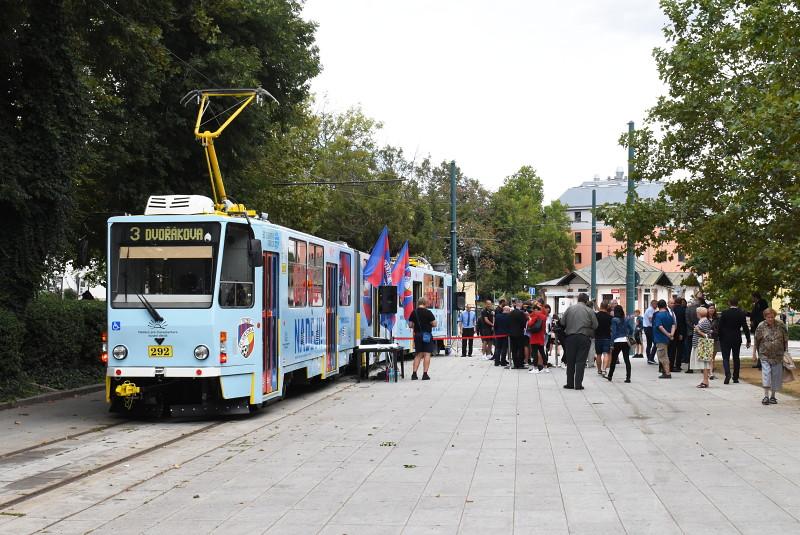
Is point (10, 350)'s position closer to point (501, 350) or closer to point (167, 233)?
point (167, 233)

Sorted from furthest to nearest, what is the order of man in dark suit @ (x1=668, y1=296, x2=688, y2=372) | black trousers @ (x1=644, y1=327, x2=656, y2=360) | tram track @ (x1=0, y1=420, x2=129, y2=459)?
black trousers @ (x1=644, y1=327, x2=656, y2=360), man in dark suit @ (x1=668, y1=296, x2=688, y2=372), tram track @ (x1=0, y1=420, x2=129, y2=459)

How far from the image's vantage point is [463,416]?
50.4 feet

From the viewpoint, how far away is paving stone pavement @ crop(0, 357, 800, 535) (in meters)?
7.73

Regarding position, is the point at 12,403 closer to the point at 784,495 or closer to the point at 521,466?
the point at 521,466

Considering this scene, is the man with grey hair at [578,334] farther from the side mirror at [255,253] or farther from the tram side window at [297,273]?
the side mirror at [255,253]

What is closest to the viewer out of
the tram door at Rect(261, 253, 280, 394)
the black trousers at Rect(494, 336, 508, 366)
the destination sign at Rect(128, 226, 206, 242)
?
the destination sign at Rect(128, 226, 206, 242)

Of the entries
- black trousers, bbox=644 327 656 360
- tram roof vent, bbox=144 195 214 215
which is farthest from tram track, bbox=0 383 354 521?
black trousers, bbox=644 327 656 360

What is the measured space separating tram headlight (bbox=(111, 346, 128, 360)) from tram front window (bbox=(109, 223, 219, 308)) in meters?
0.61

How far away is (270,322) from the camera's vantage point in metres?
16.3

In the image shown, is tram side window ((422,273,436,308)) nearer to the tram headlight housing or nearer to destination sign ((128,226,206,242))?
destination sign ((128,226,206,242))

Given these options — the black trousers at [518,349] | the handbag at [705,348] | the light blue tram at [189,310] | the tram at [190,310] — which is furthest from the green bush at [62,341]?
the handbag at [705,348]

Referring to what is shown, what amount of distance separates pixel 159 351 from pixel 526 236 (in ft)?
261

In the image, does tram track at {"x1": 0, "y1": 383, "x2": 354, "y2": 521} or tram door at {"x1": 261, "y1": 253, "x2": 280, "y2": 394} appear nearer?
tram track at {"x1": 0, "y1": 383, "x2": 354, "y2": 521}

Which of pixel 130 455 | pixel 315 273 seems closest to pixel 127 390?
pixel 130 455
